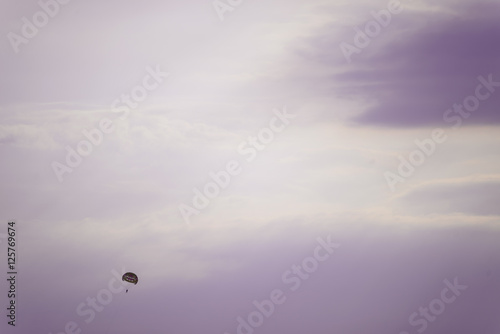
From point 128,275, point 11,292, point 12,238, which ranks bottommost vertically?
point 128,275

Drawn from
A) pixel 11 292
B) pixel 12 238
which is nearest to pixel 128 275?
pixel 11 292

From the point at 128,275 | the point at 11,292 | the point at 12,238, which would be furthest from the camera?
the point at 128,275

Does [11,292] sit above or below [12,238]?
below

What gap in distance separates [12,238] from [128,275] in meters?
21.6

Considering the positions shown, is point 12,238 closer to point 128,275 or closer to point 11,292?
point 11,292

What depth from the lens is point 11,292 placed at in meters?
44.8

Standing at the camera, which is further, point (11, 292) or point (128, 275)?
point (128, 275)

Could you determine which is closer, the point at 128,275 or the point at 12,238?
the point at 12,238

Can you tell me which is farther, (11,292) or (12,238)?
(11,292)

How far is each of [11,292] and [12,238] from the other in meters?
9.60

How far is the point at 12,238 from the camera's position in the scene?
40906 millimetres

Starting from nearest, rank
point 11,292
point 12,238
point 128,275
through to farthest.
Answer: point 12,238, point 11,292, point 128,275

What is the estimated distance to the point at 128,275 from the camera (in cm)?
5812
